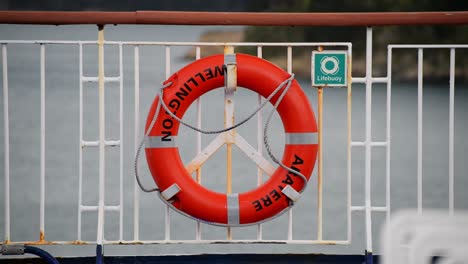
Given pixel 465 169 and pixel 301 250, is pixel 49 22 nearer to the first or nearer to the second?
pixel 301 250

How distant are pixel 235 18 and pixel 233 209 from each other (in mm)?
611

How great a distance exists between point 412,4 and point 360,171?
1536cm

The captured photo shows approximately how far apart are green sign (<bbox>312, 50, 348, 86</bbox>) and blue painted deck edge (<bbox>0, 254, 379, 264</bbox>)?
1.95ft

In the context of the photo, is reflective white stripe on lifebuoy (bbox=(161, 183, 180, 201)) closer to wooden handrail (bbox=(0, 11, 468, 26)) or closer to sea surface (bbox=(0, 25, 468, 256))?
wooden handrail (bbox=(0, 11, 468, 26))

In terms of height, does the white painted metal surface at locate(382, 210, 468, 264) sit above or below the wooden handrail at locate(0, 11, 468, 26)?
below

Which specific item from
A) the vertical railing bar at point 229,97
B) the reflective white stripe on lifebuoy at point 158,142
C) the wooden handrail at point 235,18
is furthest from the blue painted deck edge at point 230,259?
the wooden handrail at point 235,18

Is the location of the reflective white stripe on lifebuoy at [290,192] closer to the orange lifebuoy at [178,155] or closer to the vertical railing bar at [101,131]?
the orange lifebuoy at [178,155]

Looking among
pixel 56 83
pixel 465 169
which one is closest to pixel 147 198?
pixel 465 169

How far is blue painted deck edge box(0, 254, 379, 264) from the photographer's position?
2885 mm

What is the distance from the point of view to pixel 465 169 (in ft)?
46.1

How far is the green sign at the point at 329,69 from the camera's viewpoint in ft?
9.07

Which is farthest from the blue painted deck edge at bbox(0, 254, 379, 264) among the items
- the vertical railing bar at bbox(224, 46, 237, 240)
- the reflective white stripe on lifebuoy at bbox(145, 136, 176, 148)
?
the reflective white stripe on lifebuoy at bbox(145, 136, 176, 148)

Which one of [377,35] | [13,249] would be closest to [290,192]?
[13,249]

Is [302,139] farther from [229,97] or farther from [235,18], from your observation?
[235,18]
